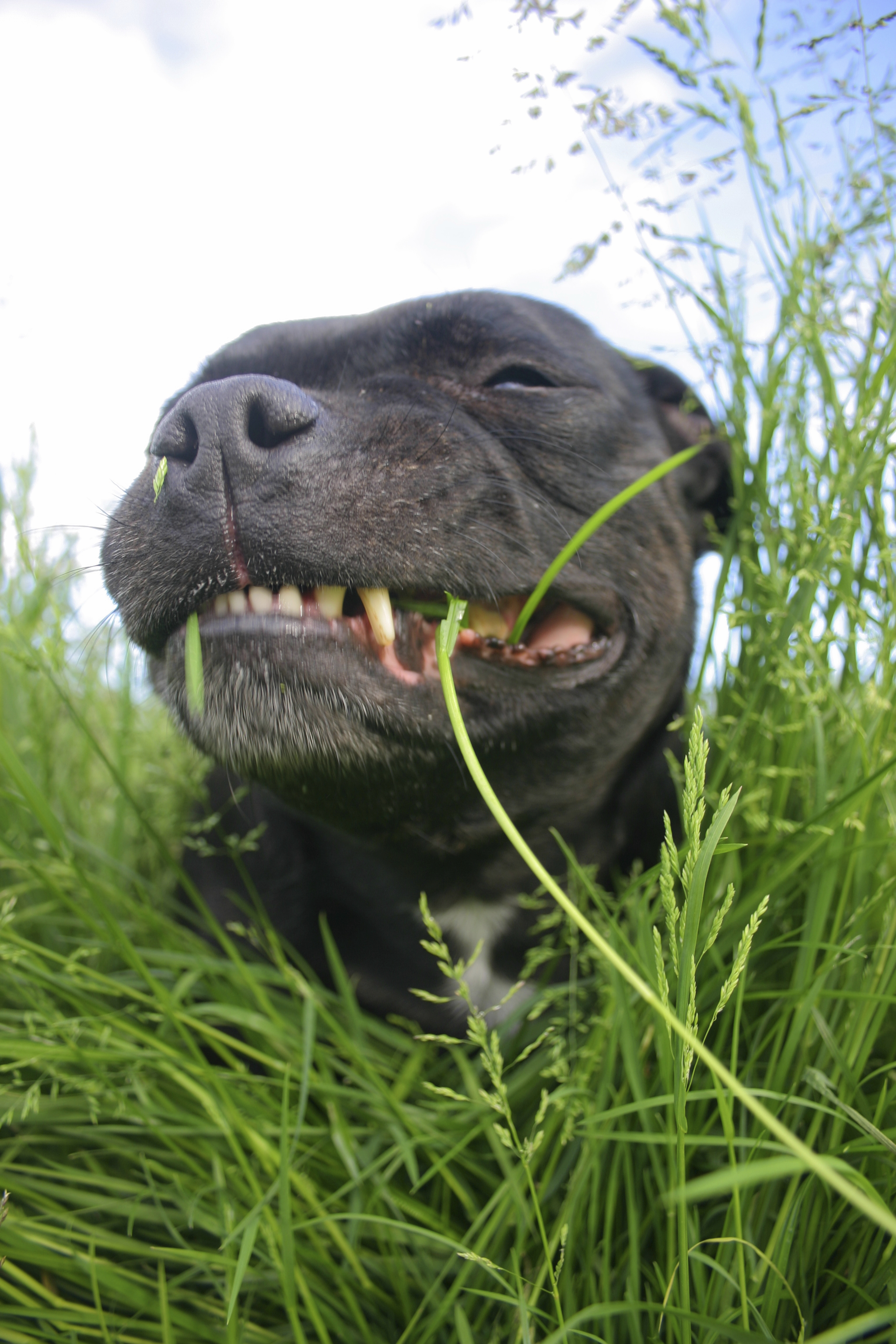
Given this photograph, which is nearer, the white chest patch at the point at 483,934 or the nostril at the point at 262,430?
the nostril at the point at 262,430

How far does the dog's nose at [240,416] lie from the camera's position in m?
1.37

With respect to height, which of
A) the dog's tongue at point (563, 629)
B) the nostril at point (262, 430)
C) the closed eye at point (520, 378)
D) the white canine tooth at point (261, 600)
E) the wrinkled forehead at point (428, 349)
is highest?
the wrinkled forehead at point (428, 349)

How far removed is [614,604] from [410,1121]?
44.4 inches

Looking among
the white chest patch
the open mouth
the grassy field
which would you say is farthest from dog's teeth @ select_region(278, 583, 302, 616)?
the white chest patch

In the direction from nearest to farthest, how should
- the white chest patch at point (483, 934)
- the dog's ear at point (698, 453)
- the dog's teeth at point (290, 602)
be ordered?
→ 1. the dog's teeth at point (290, 602)
2. the white chest patch at point (483, 934)
3. the dog's ear at point (698, 453)

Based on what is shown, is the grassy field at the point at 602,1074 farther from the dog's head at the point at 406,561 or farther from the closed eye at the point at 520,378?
the closed eye at the point at 520,378

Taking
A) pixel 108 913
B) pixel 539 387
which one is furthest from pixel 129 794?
pixel 539 387

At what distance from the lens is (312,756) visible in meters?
1.52

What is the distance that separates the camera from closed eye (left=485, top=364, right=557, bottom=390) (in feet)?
6.28

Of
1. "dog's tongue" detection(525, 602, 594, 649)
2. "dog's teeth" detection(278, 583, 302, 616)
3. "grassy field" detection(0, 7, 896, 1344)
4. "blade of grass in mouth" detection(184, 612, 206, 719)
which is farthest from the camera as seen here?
"dog's tongue" detection(525, 602, 594, 649)

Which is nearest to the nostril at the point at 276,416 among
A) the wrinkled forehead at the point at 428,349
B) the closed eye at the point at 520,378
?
the wrinkled forehead at the point at 428,349

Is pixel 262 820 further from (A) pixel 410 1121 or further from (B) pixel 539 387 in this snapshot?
(B) pixel 539 387

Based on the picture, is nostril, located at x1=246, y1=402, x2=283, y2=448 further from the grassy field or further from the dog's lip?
the grassy field

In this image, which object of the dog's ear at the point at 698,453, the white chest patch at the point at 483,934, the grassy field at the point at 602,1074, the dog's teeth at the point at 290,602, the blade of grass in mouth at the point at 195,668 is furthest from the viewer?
the dog's ear at the point at 698,453
